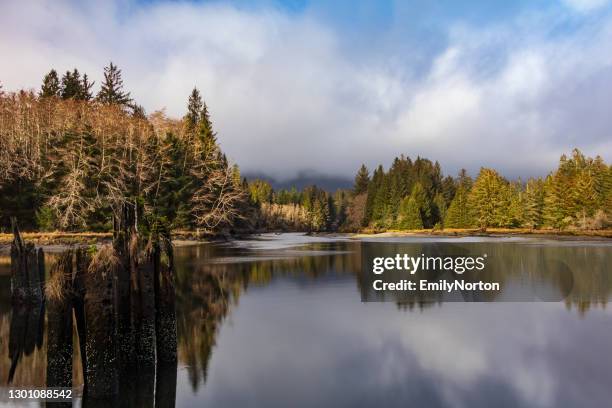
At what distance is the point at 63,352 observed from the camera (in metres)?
9.96

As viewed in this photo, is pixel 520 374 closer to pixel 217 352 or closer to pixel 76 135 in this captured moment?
pixel 217 352

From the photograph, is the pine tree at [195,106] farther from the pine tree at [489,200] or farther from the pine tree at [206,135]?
the pine tree at [489,200]

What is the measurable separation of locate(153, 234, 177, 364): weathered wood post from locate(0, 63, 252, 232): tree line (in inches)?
1025

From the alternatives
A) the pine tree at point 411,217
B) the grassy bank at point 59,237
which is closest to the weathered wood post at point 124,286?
the grassy bank at point 59,237

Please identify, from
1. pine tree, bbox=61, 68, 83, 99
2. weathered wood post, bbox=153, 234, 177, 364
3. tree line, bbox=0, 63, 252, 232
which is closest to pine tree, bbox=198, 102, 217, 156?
tree line, bbox=0, 63, 252, 232

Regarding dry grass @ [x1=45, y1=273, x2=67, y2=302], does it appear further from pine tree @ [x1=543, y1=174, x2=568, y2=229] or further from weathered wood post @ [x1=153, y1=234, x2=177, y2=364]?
pine tree @ [x1=543, y1=174, x2=568, y2=229]

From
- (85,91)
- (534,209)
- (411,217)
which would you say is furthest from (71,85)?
(534,209)

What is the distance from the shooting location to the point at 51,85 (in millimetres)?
83688

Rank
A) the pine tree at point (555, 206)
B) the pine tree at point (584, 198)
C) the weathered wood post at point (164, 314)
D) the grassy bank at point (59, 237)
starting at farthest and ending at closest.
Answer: the pine tree at point (555, 206) → the pine tree at point (584, 198) → the grassy bank at point (59, 237) → the weathered wood post at point (164, 314)

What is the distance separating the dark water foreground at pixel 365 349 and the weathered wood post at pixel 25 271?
0.58 metres

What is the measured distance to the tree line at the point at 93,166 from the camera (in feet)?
167

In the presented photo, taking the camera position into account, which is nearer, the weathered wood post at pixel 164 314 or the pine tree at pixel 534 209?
the weathered wood post at pixel 164 314

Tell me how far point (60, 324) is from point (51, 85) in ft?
287

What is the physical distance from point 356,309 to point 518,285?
1227cm
